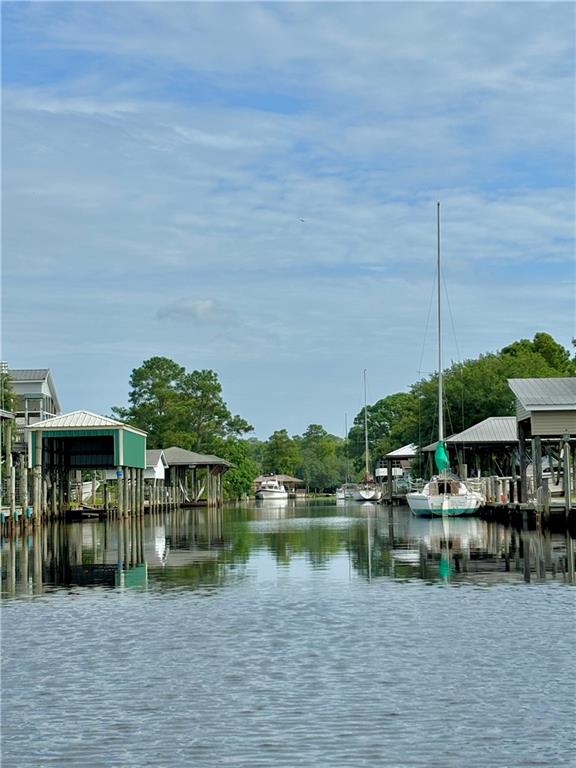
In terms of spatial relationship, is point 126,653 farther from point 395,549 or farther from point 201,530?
point 201,530

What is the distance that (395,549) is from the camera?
38906 mm

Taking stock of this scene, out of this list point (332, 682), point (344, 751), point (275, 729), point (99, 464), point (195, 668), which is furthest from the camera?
point (99, 464)

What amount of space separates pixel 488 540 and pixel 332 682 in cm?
2786

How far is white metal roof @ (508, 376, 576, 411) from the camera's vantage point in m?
47.3

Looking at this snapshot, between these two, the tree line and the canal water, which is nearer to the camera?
the canal water

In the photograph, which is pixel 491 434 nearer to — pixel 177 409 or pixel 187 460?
pixel 187 460

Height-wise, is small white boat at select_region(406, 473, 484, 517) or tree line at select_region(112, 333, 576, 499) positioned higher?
tree line at select_region(112, 333, 576, 499)

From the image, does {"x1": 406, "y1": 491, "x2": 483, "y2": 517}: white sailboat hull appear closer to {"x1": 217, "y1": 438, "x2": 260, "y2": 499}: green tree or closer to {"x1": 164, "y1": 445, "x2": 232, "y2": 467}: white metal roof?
{"x1": 164, "y1": 445, "x2": 232, "y2": 467}: white metal roof

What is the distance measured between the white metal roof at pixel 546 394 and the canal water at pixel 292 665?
15.9 metres

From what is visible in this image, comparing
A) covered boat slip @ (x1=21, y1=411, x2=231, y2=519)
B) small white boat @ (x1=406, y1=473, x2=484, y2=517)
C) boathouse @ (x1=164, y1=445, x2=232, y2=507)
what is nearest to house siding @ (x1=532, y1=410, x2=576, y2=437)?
small white boat @ (x1=406, y1=473, x2=484, y2=517)

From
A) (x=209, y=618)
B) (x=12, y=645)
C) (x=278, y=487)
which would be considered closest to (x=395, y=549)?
(x=209, y=618)

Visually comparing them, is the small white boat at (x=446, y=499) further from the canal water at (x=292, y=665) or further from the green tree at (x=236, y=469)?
the green tree at (x=236, y=469)

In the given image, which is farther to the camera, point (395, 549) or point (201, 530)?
point (201, 530)

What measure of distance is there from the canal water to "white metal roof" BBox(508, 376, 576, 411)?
52.0 ft
